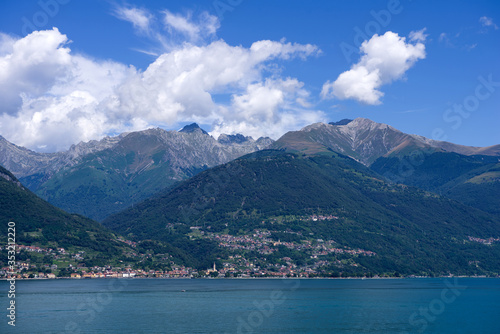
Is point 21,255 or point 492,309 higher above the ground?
point 21,255

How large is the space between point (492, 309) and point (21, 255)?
6251 inches

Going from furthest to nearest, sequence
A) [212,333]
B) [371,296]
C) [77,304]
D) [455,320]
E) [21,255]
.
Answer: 1. [21,255]
2. [371,296]
3. [77,304]
4. [455,320]
5. [212,333]

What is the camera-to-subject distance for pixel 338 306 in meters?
124

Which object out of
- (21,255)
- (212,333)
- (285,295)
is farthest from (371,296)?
(21,255)

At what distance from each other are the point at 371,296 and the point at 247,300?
41.3 metres

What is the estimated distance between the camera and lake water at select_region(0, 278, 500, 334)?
91.2m

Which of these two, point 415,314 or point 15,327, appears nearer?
point 15,327

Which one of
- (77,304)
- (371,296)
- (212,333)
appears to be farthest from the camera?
(371,296)

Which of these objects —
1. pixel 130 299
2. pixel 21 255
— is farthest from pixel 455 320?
pixel 21 255

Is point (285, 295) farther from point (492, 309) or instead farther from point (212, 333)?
point (212, 333)

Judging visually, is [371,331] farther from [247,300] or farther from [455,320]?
[247,300]

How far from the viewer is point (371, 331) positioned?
292 ft

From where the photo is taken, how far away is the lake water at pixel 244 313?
91.2 meters

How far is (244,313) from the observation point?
10912 cm
